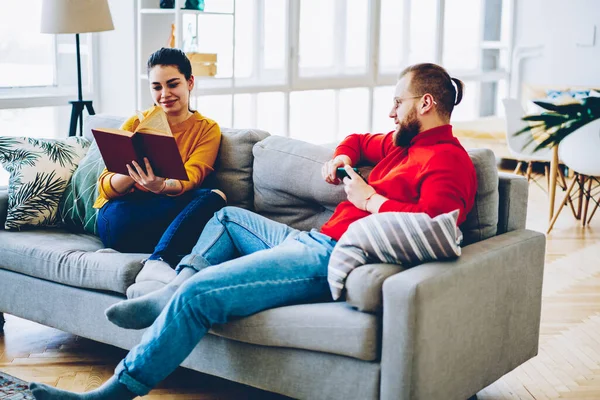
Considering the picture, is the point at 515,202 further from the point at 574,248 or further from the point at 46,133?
the point at 46,133

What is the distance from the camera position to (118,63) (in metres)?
5.29

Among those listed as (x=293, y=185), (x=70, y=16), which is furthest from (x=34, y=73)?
(x=293, y=185)

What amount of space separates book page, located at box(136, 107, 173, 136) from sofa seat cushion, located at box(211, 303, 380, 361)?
2.47 feet

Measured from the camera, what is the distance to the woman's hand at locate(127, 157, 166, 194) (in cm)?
295

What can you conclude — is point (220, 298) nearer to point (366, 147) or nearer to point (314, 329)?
point (314, 329)

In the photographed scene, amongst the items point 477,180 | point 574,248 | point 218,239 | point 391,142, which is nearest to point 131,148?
point 218,239

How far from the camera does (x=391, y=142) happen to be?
2881mm

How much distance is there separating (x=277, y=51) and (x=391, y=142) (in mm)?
3682

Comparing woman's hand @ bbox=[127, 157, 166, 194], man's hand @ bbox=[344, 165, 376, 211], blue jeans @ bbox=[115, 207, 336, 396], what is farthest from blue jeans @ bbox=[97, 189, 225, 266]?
man's hand @ bbox=[344, 165, 376, 211]

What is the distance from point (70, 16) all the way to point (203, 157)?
1.50 m

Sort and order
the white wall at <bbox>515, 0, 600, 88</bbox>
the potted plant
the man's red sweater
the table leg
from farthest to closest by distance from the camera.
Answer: the white wall at <bbox>515, 0, 600, 88</bbox> < the table leg < the man's red sweater < the potted plant

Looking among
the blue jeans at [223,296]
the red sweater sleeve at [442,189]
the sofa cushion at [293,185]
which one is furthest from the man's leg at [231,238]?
the red sweater sleeve at [442,189]

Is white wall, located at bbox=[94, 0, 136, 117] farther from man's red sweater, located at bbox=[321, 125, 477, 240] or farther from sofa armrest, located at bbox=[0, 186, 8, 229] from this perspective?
man's red sweater, located at bbox=[321, 125, 477, 240]

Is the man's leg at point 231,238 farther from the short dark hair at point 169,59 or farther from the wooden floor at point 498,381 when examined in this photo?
the short dark hair at point 169,59
